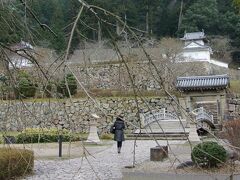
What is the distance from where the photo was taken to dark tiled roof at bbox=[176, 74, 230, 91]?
23.4 meters

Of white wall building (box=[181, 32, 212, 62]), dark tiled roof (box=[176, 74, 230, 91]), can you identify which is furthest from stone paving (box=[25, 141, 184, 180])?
white wall building (box=[181, 32, 212, 62])

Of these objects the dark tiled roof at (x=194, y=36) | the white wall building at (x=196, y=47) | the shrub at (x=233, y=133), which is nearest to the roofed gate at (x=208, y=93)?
the white wall building at (x=196, y=47)

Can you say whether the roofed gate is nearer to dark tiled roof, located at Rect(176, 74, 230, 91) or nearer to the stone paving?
dark tiled roof, located at Rect(176, 74, 230, 91)

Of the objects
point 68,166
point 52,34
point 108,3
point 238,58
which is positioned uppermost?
point 238,58

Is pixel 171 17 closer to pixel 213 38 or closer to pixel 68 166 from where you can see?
pixel 213 38

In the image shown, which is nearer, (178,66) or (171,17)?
(178,66)

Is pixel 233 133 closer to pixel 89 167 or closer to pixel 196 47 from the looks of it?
pixel 89 167

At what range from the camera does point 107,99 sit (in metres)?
25.5

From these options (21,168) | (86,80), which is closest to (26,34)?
(86,80)

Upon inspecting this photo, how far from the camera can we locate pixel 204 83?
23.7m

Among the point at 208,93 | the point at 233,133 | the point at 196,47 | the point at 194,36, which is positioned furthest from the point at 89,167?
the point at 194,36

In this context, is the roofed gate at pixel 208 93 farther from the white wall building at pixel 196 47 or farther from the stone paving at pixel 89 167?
the white wall building at pixel 196 47

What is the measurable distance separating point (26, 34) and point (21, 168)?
23.4 ft

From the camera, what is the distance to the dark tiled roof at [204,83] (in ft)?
76.7
